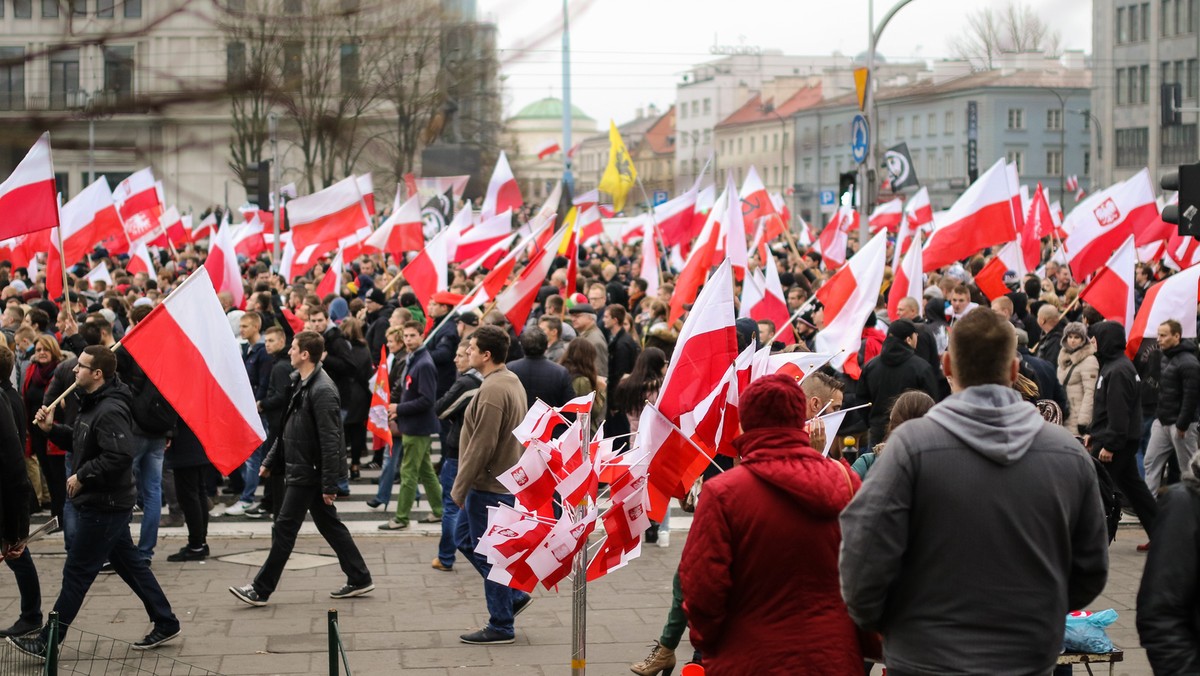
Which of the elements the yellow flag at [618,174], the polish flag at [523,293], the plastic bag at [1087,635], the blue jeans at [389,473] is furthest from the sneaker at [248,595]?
the yellow flag at [618,174]

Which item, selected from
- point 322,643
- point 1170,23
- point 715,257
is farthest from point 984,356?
point 1170,23

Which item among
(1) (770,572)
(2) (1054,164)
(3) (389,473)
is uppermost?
(2) (1054,164)

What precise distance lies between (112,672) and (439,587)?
232 cm

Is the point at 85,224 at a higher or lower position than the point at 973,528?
higher

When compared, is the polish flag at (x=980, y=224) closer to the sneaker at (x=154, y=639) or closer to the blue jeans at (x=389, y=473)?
the blue jeans at (x=389, y=473)

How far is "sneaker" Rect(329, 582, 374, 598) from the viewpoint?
8.48m

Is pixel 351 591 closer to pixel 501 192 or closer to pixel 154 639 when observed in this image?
pixel 154 639

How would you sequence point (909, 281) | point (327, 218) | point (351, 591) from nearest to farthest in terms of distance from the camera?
point (351, 591) → point (909, 281) → point (327, 218)

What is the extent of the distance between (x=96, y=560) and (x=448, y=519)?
256 cm

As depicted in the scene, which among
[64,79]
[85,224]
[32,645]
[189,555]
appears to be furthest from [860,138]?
[64,79]

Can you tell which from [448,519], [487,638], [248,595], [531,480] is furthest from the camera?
[448,519]

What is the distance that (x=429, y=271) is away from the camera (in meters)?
15.7

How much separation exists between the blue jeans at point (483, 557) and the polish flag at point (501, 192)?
47.4 feet

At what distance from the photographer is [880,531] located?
3604mm
